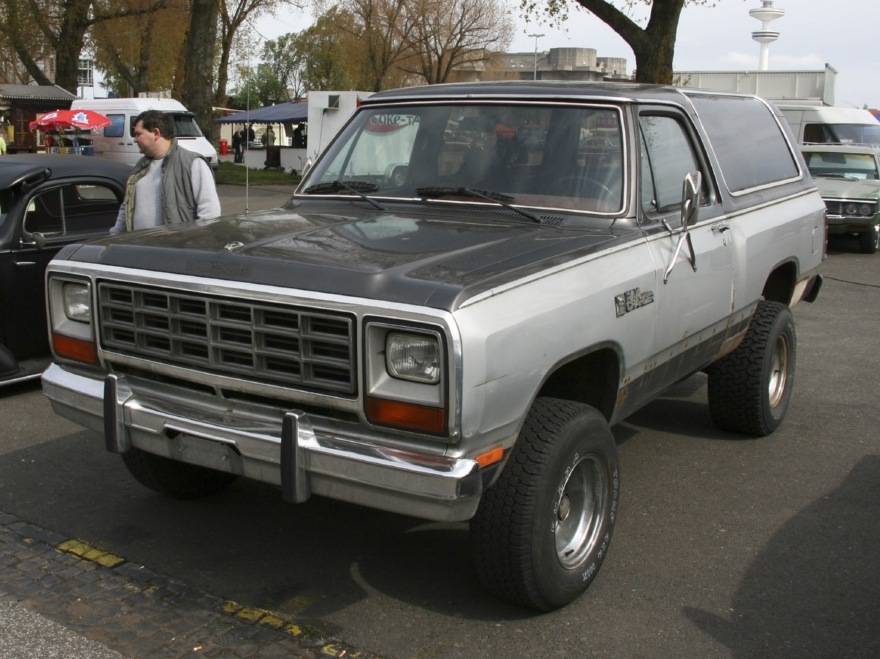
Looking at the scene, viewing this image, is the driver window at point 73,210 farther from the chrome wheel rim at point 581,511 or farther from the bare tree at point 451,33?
the bare tree at point 451,33

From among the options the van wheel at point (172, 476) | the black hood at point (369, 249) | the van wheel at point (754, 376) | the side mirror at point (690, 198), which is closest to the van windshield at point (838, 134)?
the van wheel at point (754, 376)

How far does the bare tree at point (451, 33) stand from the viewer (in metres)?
43.3

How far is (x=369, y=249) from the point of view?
3914mm

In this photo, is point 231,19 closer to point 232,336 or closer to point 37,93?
point 37,93

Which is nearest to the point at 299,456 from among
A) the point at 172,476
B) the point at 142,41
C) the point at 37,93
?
the point at 172,476

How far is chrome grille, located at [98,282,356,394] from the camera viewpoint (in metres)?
3.51

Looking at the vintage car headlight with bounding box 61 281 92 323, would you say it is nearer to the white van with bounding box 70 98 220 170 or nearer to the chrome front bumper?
the chrome front bumper

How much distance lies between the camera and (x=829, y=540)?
4707mm

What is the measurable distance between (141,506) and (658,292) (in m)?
2.73

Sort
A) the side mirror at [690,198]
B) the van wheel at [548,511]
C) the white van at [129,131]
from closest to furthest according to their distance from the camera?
the van wheel at [548,511], the side mirror at [690,198], the white van at [129,131]

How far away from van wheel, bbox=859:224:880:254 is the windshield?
0.95 metres

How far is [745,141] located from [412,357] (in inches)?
144

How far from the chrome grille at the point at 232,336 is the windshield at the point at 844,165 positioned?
15.0 metres

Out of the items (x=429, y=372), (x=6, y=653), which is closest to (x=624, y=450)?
(x=429, y=372)
